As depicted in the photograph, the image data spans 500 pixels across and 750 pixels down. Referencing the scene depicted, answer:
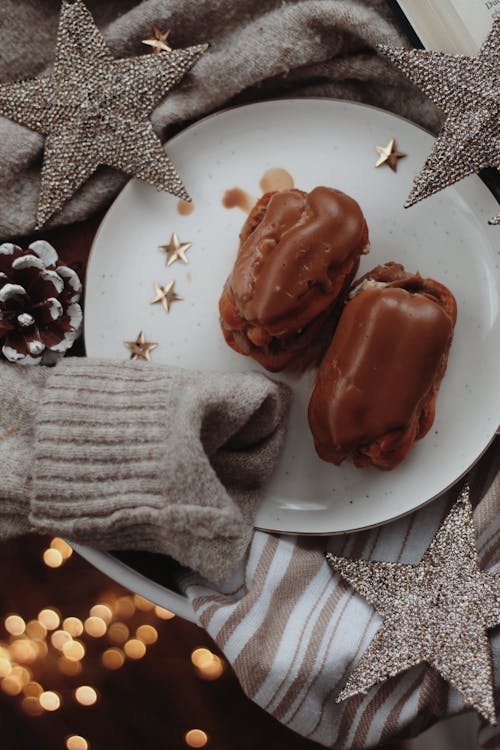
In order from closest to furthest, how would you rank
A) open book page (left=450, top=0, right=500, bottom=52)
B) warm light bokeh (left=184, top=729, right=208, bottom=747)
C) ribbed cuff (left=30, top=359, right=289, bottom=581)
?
ribbed cuff (left=30, top=359, right=289, bottom=581) → open book page (left=450, top=0, right=500, bottom=52) → warm light bokeh (left=184, top=729, right=208, bottom=747)

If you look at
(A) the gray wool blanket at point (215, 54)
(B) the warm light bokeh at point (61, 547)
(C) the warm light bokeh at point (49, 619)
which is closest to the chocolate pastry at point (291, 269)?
(A) the gray wool blanket at point (215, 54)

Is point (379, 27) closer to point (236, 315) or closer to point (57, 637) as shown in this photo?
point (236, 315)

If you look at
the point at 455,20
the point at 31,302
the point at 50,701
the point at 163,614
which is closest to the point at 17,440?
the point at 31,302

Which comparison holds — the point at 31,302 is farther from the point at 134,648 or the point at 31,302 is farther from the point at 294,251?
the point at 134,648

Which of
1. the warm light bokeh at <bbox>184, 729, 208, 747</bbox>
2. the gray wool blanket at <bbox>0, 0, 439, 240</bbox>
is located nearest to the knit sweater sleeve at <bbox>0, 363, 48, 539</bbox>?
the gray wool blanket at <bbox>0, 0, 439, 240</bbox>

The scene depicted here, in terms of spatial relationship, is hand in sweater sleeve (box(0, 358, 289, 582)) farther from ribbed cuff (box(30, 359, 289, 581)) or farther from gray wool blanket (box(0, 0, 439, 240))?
gray wool blanket (box(0, 0, 439, 240))

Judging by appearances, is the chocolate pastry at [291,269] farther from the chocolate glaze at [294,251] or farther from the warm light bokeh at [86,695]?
the warm light bokeh at [86,695]

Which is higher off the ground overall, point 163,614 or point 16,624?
point 16,624

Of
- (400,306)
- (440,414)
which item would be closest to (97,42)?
(400,306)
